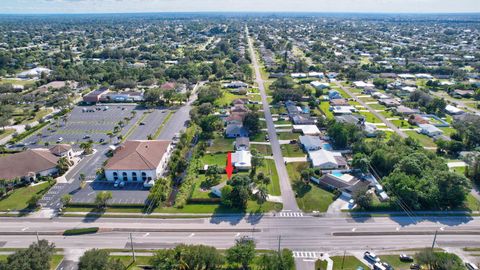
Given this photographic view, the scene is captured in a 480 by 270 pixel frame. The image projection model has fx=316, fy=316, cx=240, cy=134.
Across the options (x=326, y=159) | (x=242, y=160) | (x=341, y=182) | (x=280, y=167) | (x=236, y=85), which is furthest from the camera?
(x=236, y=85)

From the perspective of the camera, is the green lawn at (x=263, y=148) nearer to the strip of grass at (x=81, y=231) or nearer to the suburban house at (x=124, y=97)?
the strip of grass at (x=81, y=231)

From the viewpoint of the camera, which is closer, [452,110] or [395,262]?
[395,262]

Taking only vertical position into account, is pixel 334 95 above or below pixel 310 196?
above

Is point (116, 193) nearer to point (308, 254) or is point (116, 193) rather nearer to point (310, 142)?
point (308, 254)

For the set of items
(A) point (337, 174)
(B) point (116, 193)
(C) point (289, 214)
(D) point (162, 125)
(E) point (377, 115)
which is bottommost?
(B) point (116, 193)

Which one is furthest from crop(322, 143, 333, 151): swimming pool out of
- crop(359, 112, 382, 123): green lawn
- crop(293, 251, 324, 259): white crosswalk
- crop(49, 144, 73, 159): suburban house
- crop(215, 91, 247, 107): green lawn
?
crop(49, 144, 73, 159): suburban house

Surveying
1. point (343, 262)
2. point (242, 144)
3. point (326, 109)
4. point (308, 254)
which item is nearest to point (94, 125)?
point (242, 144)

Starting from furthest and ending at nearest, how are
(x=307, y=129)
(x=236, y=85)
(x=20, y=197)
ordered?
(x=236, y=85), (x=307, y=129), (x=20, y=197)

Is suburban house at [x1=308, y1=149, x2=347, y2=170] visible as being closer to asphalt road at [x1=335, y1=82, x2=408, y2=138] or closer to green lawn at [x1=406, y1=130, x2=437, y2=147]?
green lawn at [x1=406, y1=130, x2=437, y2=147]
